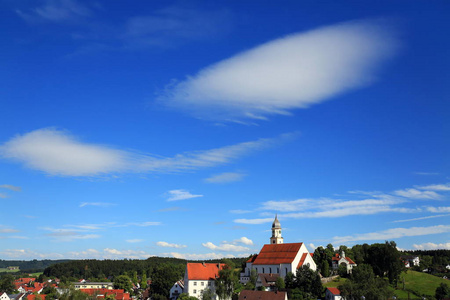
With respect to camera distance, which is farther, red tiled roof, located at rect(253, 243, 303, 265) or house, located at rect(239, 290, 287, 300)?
red tiled roof, located at rect(253, 243, 303, 265)

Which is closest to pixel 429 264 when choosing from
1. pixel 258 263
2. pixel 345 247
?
pixel 345 247

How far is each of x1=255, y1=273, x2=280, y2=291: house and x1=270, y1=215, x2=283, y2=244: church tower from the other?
74.9 ft

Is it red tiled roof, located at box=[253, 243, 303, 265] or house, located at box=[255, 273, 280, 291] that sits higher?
red tiled roof, located at box=[253, 243, 303, 265]

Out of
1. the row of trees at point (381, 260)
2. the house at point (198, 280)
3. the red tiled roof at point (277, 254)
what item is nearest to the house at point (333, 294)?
the red tiled roof at point (277, 254)

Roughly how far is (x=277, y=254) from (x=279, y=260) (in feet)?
10.3

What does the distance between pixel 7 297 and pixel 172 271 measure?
74561mm

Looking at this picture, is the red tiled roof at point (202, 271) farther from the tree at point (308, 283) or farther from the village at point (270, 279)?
the tree at point (308, 283)

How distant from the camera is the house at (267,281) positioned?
4328 inches

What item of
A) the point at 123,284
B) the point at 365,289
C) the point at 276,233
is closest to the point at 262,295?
the point at 365,289

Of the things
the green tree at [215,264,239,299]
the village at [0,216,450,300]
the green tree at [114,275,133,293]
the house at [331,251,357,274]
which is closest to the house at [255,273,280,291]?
the village at [0,216,450,300]

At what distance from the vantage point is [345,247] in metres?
141

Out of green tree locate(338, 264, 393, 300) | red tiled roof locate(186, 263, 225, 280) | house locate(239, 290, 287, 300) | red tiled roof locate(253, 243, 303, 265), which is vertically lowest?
house locate(239, 290, 287, 300)

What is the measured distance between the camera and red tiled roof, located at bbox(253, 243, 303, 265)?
120 metres

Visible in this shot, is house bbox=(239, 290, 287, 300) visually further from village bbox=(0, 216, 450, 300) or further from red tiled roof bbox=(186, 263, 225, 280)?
Result: red tiled roof bbox=(186, 263, 225, 280)
